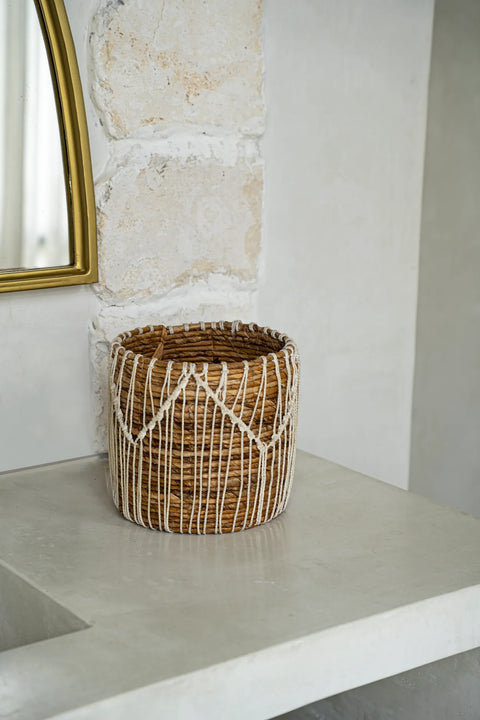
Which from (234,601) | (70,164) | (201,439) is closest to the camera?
(234,601)

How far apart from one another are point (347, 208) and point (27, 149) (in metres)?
0.52

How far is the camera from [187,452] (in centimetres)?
90

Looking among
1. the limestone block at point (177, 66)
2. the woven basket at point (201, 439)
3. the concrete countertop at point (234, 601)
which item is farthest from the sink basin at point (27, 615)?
the limestone block at point (177, 66)

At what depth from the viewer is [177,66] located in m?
1.11

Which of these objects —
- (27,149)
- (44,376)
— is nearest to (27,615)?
(44,376)

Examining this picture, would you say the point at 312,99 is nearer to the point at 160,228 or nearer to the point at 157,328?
the point at 160,228

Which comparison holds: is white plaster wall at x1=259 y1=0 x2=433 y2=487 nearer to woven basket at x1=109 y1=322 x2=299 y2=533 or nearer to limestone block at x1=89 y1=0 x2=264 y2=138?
limestone block at x1=89 y1=0 x2=264 y2=138

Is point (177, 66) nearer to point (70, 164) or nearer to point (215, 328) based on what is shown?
point (70, 164)

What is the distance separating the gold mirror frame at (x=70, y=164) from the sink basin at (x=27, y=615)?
34cm

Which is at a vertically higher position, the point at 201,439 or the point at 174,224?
the point at 174,224

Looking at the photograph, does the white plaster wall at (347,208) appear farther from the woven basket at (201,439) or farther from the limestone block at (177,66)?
the woven basket at (201,439)

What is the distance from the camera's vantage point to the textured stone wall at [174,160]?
107 cm

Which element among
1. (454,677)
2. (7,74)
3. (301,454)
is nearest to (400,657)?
(454,677)

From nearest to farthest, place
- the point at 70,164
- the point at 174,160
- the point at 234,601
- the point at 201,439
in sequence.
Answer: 1. the point at 234,601
2. the point at 201,439
3. the point at 70,164
4. the point at 174,160
